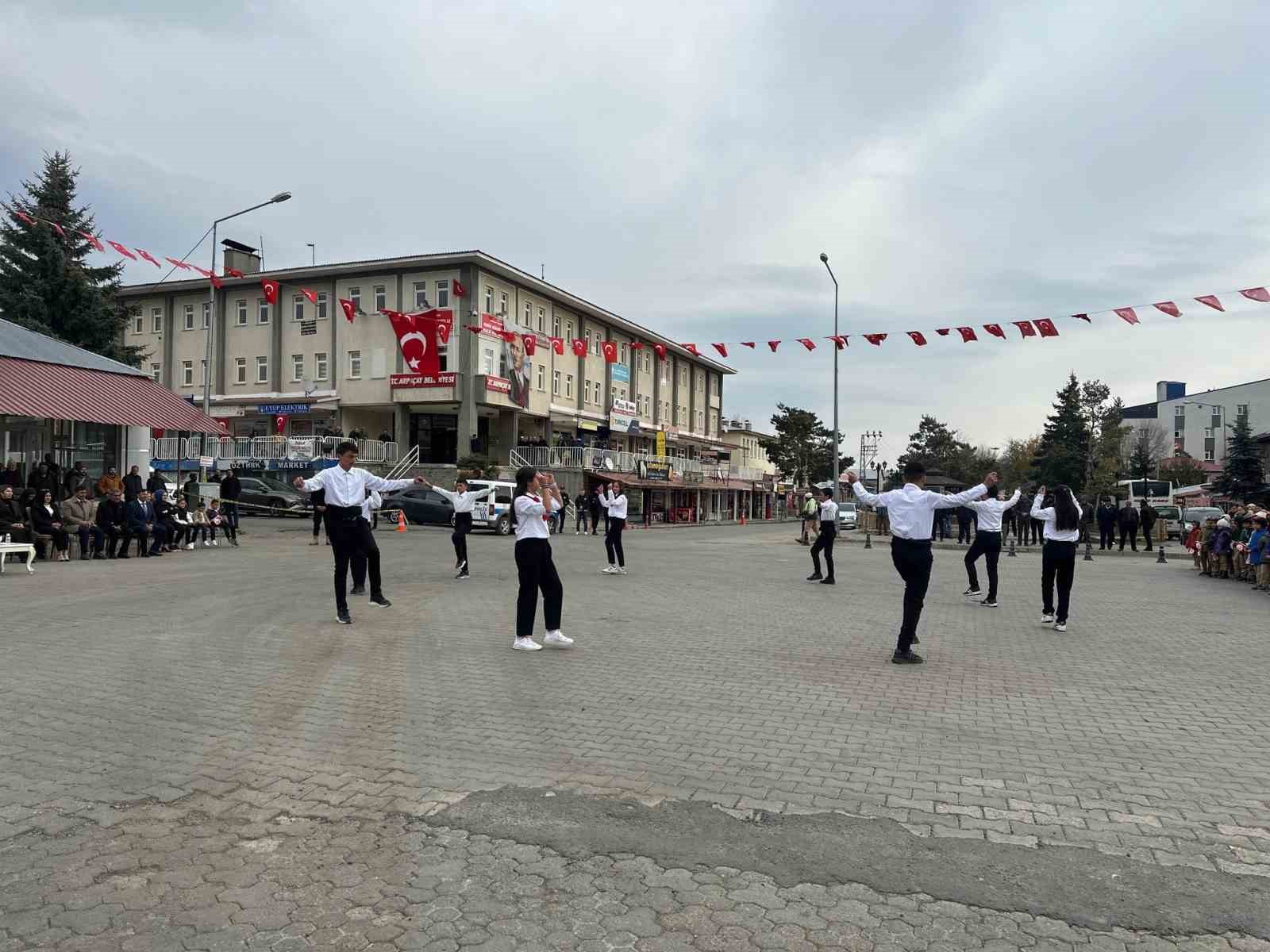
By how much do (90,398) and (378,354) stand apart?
23321 millimetres

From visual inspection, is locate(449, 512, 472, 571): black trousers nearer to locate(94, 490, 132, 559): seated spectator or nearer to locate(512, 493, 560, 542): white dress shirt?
locate(512, 493, 560, 542): white dress shirt

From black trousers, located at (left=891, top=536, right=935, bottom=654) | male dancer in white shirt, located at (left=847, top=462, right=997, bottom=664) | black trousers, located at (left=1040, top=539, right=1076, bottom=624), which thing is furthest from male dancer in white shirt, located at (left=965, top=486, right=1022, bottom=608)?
black trousers, located at (left=891, top=536, right=935, bottom=654)

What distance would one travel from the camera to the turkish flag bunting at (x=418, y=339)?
129 feet

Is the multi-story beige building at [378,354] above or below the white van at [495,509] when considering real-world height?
above

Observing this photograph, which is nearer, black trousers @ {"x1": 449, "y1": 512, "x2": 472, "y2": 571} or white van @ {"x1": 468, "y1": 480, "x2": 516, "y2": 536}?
black trousers @ {"x1": 449, "y1": 512, "x2": 472, "y2": 571}

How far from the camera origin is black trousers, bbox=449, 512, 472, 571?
52.9ft

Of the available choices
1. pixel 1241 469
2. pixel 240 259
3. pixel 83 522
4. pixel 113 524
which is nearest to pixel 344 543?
pixel 83 522

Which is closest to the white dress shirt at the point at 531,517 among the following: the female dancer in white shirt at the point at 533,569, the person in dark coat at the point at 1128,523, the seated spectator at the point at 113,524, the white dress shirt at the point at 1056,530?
the female dancer in white shirt at the point at 533,569

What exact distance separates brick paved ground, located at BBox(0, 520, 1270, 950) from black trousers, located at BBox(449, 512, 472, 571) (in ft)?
19.0

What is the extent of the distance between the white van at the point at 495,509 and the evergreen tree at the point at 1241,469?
128ft

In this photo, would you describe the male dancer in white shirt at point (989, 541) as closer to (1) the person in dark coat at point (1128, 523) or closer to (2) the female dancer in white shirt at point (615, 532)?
(2) the female dancer in white shirt at point (615, 532)

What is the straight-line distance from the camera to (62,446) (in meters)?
23.0

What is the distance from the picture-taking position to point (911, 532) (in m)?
8.62

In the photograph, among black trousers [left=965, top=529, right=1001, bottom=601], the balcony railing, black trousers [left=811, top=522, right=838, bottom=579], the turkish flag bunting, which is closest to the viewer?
black trousers [left=965, top=529, right=1001, bottom=601]
